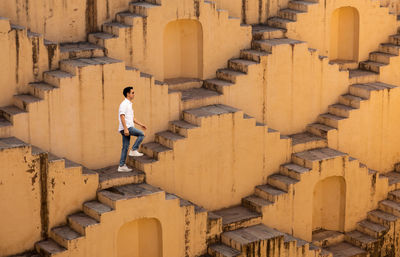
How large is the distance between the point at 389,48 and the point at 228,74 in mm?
6274

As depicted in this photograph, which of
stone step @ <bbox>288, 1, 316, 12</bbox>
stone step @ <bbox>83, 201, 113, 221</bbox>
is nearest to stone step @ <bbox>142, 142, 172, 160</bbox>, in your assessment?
stone step @ <bbox>83, 201, 113, 221</bbox>

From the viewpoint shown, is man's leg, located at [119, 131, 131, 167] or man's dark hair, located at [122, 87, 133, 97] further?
man's leg, located at [119, 131, 131, 167]

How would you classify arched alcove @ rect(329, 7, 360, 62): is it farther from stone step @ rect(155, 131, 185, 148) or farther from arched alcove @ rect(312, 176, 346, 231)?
stone step @ rect(155, 131, 185, 148)

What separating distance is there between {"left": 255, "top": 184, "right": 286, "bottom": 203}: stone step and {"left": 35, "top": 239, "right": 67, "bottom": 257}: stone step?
646 centimetres

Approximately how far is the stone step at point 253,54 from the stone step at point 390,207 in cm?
569

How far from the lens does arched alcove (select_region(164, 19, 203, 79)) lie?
26.5m

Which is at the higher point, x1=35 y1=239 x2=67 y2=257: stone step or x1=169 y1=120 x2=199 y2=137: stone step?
x1=169 y1=120 x2=199 y2=137: stone step

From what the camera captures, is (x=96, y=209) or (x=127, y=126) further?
(x=127, y=126)

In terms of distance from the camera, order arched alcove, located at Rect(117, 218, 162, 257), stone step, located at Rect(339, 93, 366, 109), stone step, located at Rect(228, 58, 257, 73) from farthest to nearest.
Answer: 1. stone step, located at Rect(339, 93, 366, 109)
2. stone step, located at Rect(228, 58, 257, 73)
3. arched alcove, located at Rect(117, 218, 162, 257)

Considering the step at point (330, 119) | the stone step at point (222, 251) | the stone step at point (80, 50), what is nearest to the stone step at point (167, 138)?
the stone step at point (80, 50)

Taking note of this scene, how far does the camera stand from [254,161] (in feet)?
85.4

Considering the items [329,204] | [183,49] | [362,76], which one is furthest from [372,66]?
[183,49]

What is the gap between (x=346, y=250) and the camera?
2698cm

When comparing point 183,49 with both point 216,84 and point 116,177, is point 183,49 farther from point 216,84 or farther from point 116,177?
point 116,177
